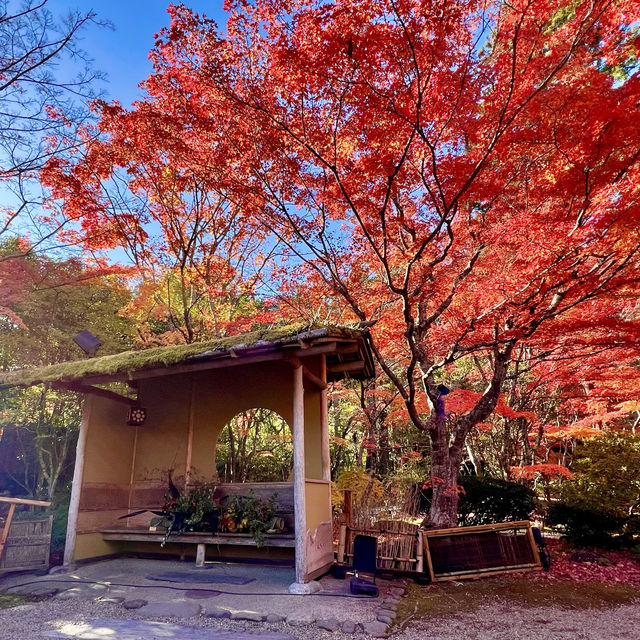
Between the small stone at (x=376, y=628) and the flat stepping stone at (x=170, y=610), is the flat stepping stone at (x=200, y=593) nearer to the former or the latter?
the flat stepping stone at (x=170, y=610)

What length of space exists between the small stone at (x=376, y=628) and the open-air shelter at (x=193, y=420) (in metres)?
1.05

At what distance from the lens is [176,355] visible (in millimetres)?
5586

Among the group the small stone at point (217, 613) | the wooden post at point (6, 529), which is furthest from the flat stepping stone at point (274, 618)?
the wooden post at point (6, 529)

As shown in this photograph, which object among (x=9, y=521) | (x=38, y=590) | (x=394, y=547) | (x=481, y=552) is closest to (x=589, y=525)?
(x=481, y=552)

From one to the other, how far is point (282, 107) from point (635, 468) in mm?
8915

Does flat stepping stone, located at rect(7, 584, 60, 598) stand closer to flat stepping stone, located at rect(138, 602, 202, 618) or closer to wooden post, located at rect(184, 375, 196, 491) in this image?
flat stepping stone, located at rect(138, 602, 202, 618)

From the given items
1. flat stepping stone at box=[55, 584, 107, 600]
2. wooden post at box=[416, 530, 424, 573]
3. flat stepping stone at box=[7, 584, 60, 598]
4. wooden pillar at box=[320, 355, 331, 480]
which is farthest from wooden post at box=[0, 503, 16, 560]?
wooden post at box=[416, 530, 424, 573]

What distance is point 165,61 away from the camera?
302 inches

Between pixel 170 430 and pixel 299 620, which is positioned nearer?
pixel 299 620

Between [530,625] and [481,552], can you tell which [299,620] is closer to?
[530,625]

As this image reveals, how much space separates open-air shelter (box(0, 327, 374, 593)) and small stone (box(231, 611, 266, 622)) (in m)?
0.75

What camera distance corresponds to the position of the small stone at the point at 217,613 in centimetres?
418

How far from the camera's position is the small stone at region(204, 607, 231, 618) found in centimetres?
418

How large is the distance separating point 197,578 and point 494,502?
5738 mm
